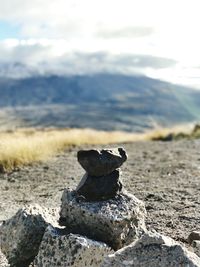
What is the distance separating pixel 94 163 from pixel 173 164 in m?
12.1

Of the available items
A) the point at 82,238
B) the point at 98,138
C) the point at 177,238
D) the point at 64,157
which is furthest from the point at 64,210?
the point at 98,138

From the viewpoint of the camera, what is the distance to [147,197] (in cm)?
1369

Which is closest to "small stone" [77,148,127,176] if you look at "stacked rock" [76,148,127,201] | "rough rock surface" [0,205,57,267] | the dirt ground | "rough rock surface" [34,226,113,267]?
"stacked rock" [76,148,127,201]

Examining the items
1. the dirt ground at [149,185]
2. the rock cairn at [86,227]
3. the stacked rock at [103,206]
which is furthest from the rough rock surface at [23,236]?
the dirt ground at [149,185]

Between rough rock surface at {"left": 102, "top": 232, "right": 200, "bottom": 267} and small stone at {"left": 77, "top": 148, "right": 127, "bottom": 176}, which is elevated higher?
small stone at {"left": 77, "top": 148, "right": 127, "bottom": 176}

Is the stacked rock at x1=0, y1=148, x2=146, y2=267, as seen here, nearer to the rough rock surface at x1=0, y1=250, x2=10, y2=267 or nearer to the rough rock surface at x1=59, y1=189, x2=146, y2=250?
the rough rock surface at x1=59, y1=189, x2=146, y2=250

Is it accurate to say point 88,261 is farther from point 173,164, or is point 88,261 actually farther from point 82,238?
point 173,164

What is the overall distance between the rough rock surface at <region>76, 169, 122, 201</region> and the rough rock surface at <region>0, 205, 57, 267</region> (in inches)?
25.9

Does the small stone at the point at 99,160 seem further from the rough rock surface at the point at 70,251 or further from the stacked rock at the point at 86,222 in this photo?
the rough rock surface at the point at 70,251

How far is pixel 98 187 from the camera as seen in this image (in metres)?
8.16

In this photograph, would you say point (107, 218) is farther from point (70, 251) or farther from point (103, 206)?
point (70, 251)

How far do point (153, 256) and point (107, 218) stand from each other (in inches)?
51.7

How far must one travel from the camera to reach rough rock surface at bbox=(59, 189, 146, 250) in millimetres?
7621

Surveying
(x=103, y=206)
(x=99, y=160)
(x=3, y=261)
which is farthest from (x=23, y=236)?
(x=99, y=160)
